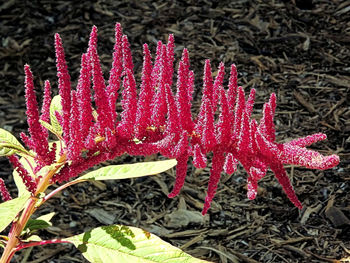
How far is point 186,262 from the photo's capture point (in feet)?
2.35

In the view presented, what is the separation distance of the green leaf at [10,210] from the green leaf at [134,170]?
13cm

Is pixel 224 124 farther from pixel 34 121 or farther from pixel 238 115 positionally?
pixel 34 121

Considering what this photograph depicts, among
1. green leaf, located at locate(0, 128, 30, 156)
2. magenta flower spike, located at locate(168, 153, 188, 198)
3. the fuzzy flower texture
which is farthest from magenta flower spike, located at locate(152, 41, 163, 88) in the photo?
green leaf, located at locate(0, 128, 30, 156)

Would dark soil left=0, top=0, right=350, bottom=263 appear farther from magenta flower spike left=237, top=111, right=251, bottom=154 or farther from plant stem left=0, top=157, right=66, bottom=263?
magenta flower spike left=237, top=111, right=251, bottom=154

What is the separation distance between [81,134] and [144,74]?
4.5 inches

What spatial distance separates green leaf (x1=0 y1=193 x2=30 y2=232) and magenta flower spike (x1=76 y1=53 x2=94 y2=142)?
159 millimetres

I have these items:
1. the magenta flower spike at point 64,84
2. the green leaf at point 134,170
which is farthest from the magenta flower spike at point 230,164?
the magenta flower spike at point 64,84

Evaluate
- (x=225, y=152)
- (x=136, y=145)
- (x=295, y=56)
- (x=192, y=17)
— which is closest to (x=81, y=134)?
(x=136, y=145)

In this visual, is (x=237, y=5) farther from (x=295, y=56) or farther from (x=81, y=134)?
(x=81, y=134)

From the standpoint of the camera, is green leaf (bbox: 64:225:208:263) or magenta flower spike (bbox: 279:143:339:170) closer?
magenta flower spike (bbox: 279:143:339:170)

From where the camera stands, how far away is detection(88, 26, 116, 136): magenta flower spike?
2.04 ft

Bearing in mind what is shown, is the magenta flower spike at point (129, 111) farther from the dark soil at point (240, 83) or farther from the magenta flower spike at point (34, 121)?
the dark soil at point (240, 83)

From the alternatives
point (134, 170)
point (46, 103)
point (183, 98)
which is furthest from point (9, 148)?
point (183, 98)

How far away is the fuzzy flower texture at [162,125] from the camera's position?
62cm
